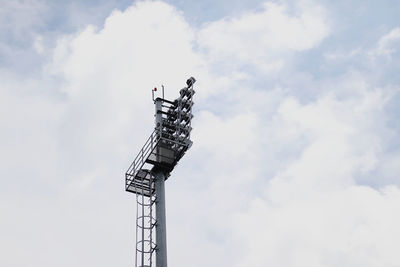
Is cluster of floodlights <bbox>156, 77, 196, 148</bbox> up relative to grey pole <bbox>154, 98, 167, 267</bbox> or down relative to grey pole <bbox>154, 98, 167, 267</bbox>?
up

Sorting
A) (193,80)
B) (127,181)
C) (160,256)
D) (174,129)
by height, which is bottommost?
(160,256)

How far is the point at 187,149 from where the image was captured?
51156 mm

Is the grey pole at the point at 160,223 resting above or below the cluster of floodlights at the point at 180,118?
below

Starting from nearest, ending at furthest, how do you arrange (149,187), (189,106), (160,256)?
(160,256) < (149,187) < (189,106)

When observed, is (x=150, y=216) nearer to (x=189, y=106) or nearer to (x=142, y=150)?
(x=142, y=150)

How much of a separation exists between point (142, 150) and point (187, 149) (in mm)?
3218

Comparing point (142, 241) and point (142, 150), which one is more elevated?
point (142, 150)

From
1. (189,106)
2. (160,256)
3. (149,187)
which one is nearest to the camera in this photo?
(160,256)

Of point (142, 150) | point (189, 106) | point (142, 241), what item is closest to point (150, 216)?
point (142, 241)

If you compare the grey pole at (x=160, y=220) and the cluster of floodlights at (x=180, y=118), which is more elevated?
the cluster of floodlights at (x=180, y=118)

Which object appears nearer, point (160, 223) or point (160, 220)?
point (160, 223)

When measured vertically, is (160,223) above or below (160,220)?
below

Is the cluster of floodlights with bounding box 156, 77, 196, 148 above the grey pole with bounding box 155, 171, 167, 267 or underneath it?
above

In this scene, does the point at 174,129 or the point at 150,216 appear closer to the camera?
the point at 150,216
